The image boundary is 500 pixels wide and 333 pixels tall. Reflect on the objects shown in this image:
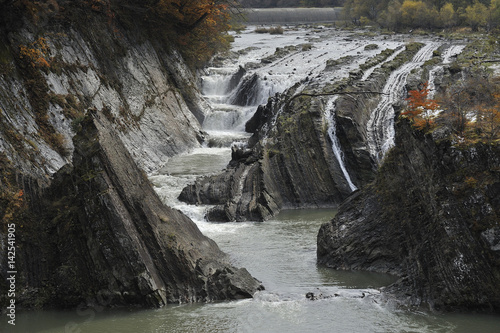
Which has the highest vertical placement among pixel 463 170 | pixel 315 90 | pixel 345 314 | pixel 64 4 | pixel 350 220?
pixel 64 4

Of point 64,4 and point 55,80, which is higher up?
point 64,4

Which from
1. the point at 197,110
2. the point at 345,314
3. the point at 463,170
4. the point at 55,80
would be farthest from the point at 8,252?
the point at 197,110

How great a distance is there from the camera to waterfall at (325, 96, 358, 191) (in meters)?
23.8

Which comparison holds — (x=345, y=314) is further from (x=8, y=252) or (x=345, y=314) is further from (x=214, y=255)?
(x=8, y=252)

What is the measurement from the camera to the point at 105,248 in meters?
12.5

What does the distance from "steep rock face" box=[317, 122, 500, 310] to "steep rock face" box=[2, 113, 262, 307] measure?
3673 millimetres

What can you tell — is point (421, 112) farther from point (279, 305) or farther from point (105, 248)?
point (105, 248)

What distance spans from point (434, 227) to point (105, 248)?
747cm

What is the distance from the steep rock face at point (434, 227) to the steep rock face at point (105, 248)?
3.67 m

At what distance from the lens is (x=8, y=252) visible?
488 inches

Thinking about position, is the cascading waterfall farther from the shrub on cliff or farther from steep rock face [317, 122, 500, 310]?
steep rock face [317, 122, 500, 310]

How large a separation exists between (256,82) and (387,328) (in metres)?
29.6

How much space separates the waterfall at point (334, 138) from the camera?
77.9 ft

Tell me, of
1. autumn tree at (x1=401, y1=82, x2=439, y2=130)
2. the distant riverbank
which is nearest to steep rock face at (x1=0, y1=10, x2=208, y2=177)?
autumn tree at (x1=401, y1=82, x2=439, y2=130)
